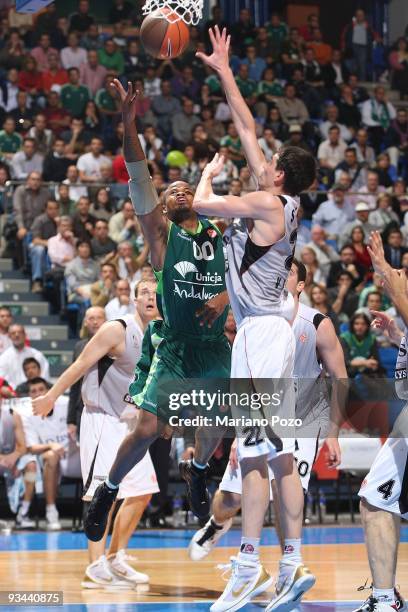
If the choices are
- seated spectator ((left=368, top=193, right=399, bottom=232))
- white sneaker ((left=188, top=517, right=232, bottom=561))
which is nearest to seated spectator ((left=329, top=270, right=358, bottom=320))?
seated spectator ((left=368, top=193, right=399, bottom=232))

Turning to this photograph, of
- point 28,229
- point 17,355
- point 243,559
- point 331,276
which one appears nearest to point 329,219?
point 331,276

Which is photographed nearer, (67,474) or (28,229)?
(67,474)

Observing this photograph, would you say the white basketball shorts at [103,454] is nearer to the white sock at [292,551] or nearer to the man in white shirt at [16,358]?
the white sock at [292,551]

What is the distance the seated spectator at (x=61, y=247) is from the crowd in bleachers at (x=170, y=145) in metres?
0.02

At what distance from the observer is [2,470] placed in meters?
13.2

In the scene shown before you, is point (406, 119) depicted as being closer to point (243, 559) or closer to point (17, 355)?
point (17, 355)

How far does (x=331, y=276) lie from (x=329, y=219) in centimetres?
145

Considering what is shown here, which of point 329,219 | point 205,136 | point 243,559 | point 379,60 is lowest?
point 243,559

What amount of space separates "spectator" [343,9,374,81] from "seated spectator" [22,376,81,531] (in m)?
12.4

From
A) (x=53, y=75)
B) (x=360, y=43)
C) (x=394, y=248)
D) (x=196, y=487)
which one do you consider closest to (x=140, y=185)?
(x=196, y=487)

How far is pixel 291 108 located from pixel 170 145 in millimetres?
2888

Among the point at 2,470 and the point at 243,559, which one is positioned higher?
the point at 243,559

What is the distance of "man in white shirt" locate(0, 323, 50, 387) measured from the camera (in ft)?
46.2

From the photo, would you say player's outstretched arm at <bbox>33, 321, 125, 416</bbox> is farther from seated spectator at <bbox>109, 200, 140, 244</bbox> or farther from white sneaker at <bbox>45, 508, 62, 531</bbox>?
seated spectator at <bbox>109, 200, 140, 244</bbox>
